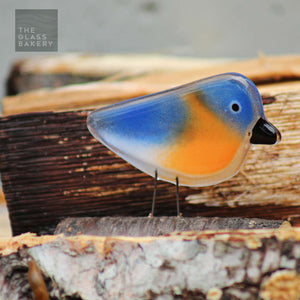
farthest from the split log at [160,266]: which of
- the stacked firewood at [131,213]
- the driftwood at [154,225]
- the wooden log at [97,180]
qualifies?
the wooden log at [97,180]

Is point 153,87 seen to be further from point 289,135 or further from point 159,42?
point 159,42

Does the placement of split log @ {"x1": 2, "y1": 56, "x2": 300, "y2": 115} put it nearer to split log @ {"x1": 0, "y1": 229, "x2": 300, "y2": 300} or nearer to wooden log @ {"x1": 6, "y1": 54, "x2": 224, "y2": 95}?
split log @ {"x1": 0, "y1": 229, "x2": 300, "y2": 300}

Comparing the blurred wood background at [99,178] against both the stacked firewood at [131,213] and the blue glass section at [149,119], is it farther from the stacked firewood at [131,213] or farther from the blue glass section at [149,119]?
the blue glass section at [149,119]

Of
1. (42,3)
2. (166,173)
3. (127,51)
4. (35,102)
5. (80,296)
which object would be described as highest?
(42,3)

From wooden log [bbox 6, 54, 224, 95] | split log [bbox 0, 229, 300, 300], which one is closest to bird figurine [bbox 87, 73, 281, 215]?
split log [bbox 0, 229, 300, 300]

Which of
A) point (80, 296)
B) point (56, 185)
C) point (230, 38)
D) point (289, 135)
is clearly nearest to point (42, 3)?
point (230, 38)

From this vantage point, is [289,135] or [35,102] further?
[35,102]

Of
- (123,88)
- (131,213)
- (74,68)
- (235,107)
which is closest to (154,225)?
(131,213)
